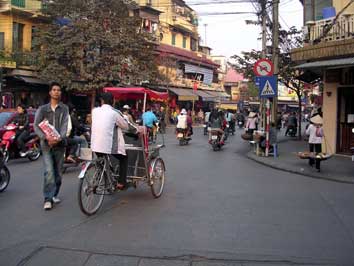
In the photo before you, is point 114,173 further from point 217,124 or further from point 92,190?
point 217,124

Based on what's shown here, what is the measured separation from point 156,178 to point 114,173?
1.07 meters

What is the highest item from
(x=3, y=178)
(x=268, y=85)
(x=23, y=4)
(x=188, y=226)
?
(x=23, y=4)

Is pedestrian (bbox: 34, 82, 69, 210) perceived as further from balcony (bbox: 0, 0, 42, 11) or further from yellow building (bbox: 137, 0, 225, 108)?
yellow building (bbox: 137, 0, 225, 108)

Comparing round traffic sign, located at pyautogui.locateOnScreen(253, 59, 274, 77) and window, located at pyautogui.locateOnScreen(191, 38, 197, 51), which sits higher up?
window, located at pyautogui.locateOnScreen(191, 38, 197, 51)

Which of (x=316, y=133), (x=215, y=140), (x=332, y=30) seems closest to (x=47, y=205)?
(x=316, y=133)

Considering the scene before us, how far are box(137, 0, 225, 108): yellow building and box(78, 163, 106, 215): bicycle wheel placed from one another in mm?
33232

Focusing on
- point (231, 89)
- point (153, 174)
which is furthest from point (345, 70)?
point (231, 89)

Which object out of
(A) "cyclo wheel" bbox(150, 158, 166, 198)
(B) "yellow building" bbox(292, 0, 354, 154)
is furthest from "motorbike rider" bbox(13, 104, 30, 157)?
(B) "yellow building" bbox(292, 0, 354, 154)

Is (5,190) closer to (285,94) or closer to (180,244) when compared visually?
(180,244)

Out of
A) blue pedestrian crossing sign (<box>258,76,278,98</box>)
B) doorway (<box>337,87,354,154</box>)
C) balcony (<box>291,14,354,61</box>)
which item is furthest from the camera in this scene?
doorway (<box>337,87,354,154</box>)

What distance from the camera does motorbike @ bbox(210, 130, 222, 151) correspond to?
18969mm

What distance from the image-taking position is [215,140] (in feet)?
62.2

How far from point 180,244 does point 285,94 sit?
256 ft

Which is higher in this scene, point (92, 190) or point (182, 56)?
point (182, 56)
